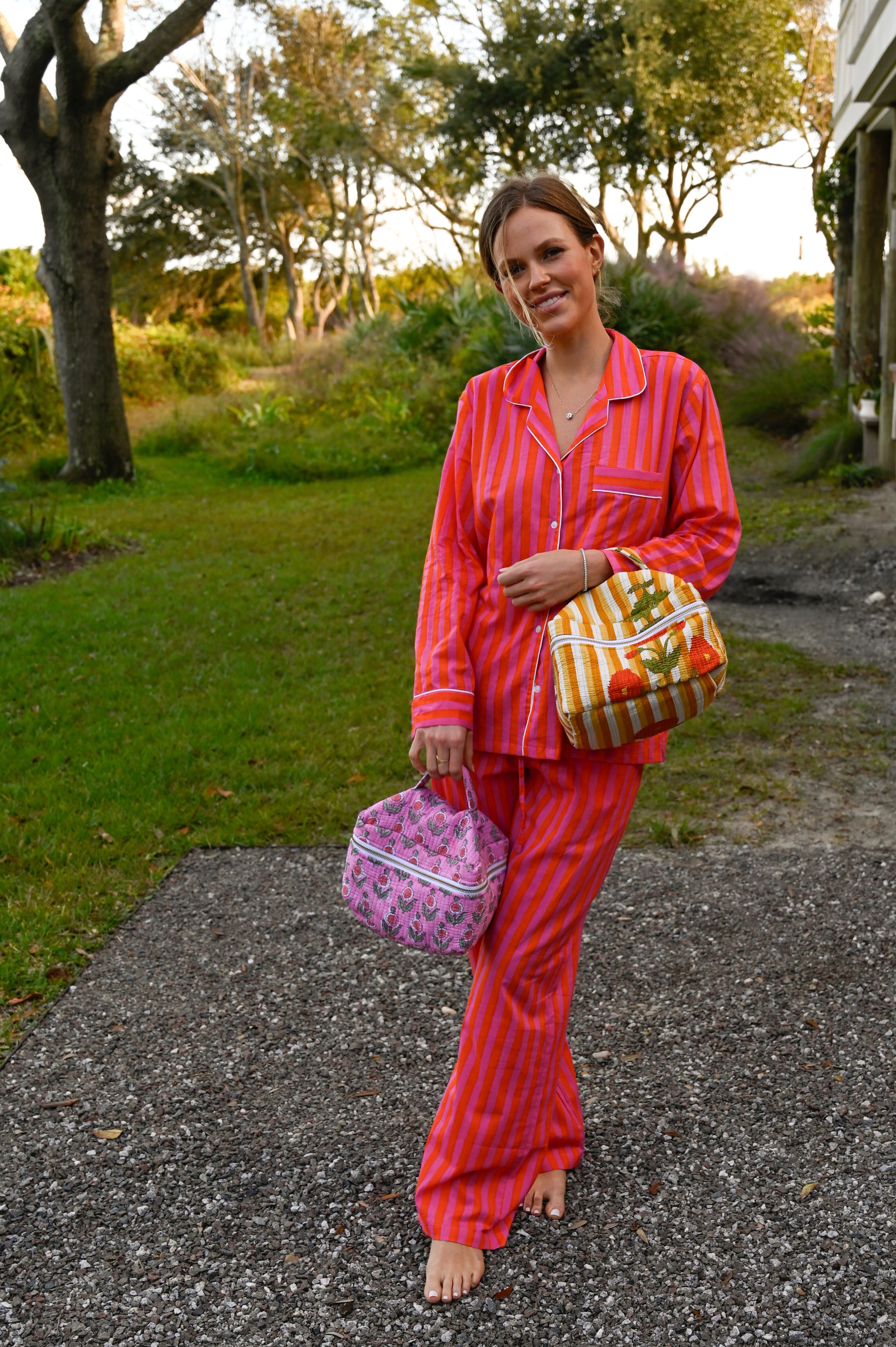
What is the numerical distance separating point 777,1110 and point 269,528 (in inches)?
359

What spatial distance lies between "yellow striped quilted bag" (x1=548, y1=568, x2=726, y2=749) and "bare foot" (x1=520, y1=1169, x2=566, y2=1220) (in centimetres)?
111

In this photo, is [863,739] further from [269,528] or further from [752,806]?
[269,528]

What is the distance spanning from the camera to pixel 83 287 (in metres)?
12.6

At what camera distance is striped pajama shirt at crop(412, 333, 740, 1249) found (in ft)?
7.04

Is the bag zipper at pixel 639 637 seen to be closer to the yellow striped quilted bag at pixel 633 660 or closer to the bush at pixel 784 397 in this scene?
the yellow striped quilted bag at pixel 633 660

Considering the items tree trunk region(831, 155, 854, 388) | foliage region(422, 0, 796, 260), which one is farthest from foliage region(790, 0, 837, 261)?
tree trunk region(831, 155, 854, 388)

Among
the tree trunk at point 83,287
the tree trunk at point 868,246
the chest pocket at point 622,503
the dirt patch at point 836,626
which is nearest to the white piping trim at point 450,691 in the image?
the chest pocket at point 622,503

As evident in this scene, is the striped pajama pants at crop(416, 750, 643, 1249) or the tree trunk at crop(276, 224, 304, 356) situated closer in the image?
the striped pajama pants at crop(416, 750, 643, 1249)

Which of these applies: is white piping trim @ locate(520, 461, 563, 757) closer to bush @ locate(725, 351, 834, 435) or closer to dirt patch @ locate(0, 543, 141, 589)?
dirt patch @ locate(0, 543, 141, 589)

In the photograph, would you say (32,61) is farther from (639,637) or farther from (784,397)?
(639,637)

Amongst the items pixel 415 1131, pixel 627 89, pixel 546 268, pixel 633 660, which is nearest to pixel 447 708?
pixel 633 660

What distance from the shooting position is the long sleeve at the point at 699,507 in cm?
210

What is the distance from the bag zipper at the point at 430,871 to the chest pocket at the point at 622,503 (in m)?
0.65

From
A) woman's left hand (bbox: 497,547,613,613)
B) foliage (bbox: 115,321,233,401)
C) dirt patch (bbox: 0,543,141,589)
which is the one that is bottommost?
dirt patch (bbox: 0,543,141,589)
